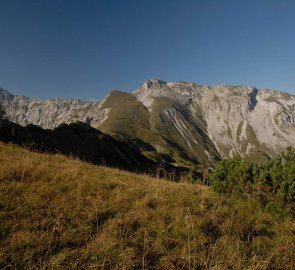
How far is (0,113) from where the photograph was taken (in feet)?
305

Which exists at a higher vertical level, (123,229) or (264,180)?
(264,180)

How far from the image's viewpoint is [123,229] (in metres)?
6.06

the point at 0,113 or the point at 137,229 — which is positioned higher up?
the point at 0,113

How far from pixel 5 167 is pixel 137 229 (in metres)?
4.92

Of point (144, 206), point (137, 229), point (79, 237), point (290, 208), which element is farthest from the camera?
point (290, 208)

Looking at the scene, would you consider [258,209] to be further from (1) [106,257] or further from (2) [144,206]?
(1) [106,257]

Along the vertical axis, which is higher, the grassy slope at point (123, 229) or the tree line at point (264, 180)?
the tree line at point (264, 180)

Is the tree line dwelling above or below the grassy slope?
above

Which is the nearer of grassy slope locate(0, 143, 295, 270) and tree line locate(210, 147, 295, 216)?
grassy slope locate(0, 143, 295, 270)

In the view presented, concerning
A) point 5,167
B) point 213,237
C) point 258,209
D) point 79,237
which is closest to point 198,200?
point 258,209

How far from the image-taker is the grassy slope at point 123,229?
192 inches

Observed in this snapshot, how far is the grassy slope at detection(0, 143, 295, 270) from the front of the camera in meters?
4.89

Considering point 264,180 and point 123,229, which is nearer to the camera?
point 123,229

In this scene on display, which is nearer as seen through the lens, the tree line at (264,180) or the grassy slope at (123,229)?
the grassy slope at (123,229)
